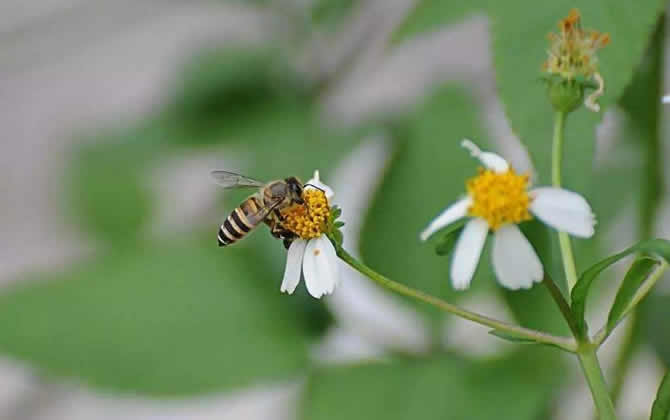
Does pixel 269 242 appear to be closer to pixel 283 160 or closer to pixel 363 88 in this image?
pixel 283 160

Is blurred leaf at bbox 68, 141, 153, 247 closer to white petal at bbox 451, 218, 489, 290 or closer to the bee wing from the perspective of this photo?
the bee wing

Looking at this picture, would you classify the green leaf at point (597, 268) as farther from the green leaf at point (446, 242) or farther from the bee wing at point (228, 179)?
the bee wing at point (228, 179)

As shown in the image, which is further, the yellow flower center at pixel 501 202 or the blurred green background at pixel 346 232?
the blurred green background at pixel 346 232

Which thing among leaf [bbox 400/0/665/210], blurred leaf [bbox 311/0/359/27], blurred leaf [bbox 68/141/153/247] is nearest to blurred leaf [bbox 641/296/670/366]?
leaf [bbox 400/0/665/210]

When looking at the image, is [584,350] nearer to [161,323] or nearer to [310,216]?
[310,216]

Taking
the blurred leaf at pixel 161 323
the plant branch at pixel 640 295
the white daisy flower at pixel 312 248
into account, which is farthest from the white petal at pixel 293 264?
the blurred leaf at pixel 161 323

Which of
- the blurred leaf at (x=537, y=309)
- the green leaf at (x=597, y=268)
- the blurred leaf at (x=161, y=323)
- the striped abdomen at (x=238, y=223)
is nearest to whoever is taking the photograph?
the green leaf at (x=597, y=268)

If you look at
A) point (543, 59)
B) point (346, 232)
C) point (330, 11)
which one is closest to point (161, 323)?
point (346, 232)
